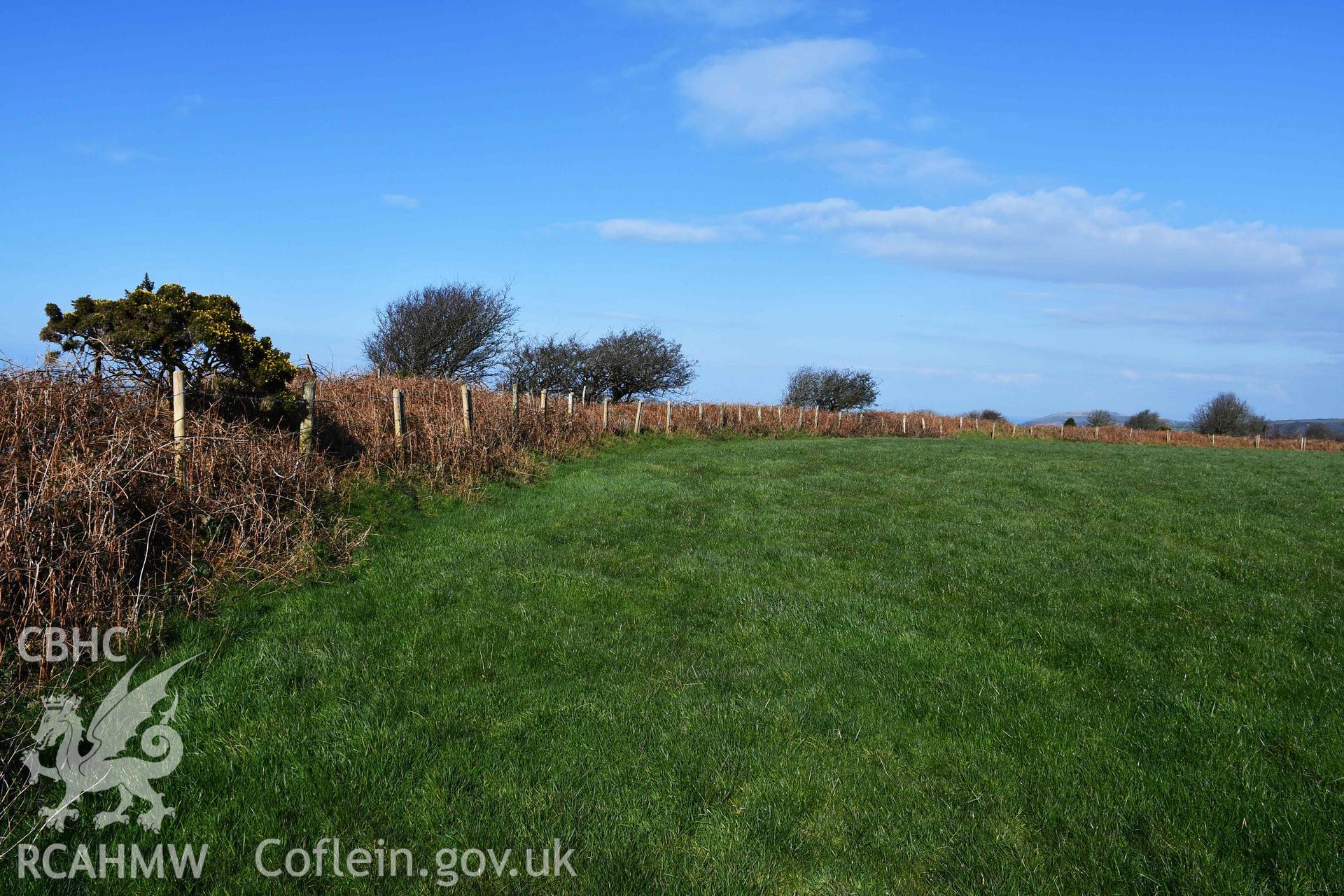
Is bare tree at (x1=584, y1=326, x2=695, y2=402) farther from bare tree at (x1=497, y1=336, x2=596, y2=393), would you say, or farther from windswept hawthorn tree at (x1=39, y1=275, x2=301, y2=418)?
windswept hawthorn tree at (x1=39, y1=275, x2=301, y2=418)

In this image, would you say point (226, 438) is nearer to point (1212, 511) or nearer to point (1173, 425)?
point (1212, 511)

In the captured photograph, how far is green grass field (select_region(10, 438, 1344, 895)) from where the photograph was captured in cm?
355

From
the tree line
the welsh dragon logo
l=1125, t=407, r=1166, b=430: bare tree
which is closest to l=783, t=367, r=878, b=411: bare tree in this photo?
the tree line

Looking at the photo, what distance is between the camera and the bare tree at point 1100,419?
65750 millimetres

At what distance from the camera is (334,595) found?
23.7 feet

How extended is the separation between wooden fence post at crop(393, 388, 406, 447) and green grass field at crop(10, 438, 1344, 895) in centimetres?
386

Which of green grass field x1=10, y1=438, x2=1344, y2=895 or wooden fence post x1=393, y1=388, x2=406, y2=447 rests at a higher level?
wooden fence post x1=393, y1=388, x2=406, y2=447

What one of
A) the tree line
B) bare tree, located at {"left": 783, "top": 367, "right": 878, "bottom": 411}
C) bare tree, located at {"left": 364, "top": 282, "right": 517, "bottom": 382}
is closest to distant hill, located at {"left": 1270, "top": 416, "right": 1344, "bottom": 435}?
the tree line

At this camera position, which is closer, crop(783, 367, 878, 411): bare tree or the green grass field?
the green grass field

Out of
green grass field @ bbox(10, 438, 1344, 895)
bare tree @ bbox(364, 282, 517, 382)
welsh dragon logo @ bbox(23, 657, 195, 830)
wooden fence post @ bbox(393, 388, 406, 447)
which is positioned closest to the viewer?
green grass field @ bbox(10, 438, 1344, 895)

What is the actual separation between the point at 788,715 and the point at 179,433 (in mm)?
7453

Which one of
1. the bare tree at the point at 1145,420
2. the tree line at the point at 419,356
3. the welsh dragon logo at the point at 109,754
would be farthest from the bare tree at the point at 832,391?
the welsh dragon logo at the point at 109,754

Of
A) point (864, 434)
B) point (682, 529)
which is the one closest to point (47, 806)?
point (682, 529)

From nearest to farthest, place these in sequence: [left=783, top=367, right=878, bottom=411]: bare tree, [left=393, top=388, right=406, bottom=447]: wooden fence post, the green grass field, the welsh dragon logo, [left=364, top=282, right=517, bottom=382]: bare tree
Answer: the green grass field → the welsh dragon logo → [left=393, top=388, right=406, bottom=447]: wooden fence post → [left=364, top=282, right=517, bottom=382]: bare tree → [left=783, top=367, right=878, bottom=411]: bare tree
